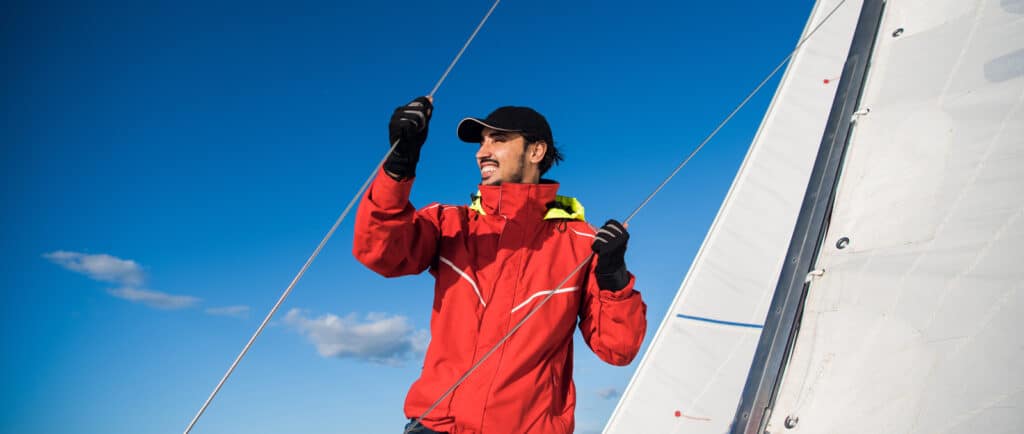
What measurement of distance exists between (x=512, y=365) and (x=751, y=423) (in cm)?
76

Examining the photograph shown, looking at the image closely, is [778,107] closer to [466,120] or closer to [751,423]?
[466,120]

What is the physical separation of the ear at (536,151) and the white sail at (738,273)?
9.42 feet

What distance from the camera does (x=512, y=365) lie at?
84.9 inches

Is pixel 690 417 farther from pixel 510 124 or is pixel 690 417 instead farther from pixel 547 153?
pixel 510 124

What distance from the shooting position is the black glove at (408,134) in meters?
2.08

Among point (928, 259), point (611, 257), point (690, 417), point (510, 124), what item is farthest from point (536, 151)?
point (690, 417)

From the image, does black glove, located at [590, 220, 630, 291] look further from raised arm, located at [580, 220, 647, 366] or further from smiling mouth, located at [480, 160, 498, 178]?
smiling mouth, located at [480, 160, 498, 178]

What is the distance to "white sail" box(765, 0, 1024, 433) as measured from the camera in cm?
168

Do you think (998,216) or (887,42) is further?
(887,42)

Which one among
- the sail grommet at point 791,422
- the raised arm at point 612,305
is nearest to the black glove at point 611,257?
the raised arm at point 612,305

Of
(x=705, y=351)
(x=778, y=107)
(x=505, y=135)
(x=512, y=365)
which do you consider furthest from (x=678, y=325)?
(x=512, y=365)

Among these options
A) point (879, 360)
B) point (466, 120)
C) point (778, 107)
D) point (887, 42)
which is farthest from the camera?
point (778, 107)

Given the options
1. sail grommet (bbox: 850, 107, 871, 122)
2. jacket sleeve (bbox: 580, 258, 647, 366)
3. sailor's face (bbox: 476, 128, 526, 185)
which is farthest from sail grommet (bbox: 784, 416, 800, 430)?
sailor's face (bbox: 476, 128, 526, 185)

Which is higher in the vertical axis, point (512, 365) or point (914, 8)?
point (914, 8)
